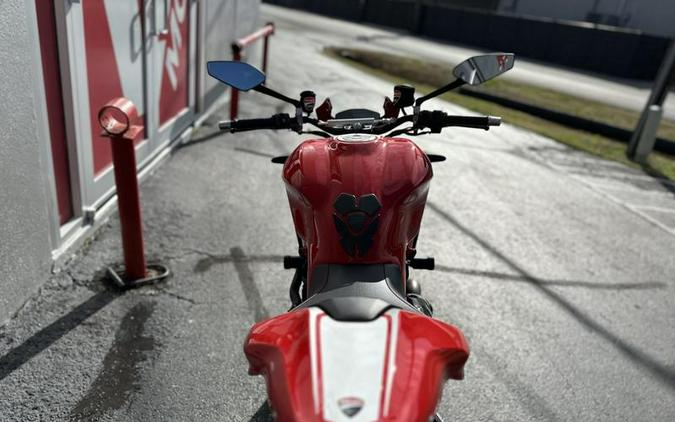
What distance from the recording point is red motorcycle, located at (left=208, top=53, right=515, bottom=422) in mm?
1429

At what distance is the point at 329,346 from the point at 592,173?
7240mm

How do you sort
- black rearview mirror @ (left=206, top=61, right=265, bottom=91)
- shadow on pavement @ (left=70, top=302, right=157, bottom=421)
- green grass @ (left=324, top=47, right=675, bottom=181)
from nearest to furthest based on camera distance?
black rearview mirror @ (left=206, top=61, right=265, bottom=91) < shadow on pavement @ (left=70, top=302, right=157, bottom=421) < green grass @ (left=324, top=47, right=675, bottom=181)

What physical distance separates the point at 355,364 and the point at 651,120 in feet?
29.0

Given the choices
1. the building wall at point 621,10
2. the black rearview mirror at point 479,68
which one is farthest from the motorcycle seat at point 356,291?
the building wall at point 621,10

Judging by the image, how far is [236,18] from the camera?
9477 millimetres

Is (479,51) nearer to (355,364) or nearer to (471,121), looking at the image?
(471,121)

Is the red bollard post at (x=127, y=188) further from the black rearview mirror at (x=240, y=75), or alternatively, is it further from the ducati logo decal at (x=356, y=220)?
the ducati logo decal at (x=356, y=220)

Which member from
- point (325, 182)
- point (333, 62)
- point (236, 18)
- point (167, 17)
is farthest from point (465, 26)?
point (325, 182)

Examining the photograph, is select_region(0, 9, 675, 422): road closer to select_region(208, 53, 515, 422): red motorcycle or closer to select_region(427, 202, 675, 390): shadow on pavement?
select_region(427, 202, 675, 390): shadow on pavement

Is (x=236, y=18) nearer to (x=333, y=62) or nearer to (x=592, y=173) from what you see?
(x=333, y=62)

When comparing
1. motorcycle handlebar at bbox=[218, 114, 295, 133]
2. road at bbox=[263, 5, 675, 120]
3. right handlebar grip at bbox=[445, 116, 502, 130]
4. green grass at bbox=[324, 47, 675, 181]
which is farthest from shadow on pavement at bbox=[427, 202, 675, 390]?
road at bbox=[263, 5, 675, 120]

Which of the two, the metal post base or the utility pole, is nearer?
the metal post base

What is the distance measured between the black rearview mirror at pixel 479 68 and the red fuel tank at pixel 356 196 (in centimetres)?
48

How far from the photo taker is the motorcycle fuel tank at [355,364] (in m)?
1.38
